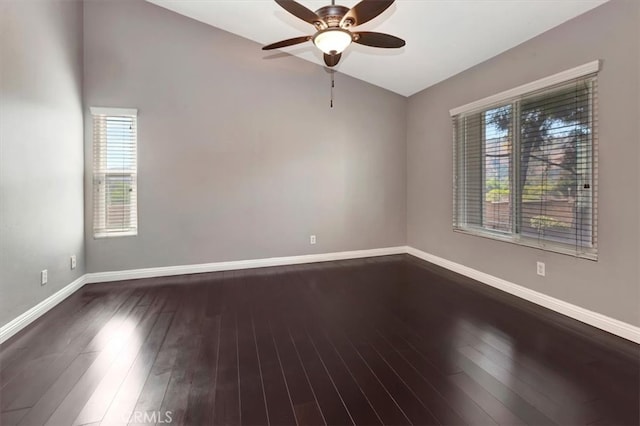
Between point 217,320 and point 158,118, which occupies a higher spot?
point 158,118

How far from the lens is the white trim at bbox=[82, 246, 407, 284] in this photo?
3.69 meters

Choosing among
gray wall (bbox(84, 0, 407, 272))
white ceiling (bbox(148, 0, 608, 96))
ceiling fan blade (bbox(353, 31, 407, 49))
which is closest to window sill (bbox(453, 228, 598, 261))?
gray wall (bbox(84, 0, 407, 272))

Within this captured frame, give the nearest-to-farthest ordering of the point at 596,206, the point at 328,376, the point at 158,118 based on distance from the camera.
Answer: the point at 328,376, the point at 596,206, the point at 158,118

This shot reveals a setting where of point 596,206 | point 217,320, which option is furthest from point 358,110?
point 217,320

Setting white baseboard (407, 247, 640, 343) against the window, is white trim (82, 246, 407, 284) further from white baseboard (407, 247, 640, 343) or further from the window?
the window

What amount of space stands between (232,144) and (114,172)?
1458mm

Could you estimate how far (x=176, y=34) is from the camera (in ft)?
12.5

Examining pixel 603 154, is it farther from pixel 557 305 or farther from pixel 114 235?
pixel 114 235

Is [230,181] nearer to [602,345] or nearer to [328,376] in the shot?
[328,376]

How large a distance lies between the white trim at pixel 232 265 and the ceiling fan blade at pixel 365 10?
3.14 meters

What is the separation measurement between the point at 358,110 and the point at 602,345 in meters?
3.90

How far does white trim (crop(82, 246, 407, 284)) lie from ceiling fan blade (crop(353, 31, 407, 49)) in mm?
2978

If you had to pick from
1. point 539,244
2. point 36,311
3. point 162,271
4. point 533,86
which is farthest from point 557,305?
point 36,311

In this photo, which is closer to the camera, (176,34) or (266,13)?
(266,13)
